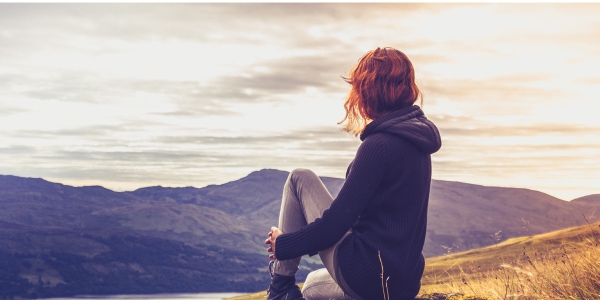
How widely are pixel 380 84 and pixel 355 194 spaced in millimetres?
1046

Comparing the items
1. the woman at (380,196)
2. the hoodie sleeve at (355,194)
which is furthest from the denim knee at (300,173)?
the hoodie sleeve at (355,194)

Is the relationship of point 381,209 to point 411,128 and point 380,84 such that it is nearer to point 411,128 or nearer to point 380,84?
point 411,128

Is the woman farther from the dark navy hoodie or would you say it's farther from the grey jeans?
the grey jeans

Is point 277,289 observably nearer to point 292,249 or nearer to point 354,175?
point 292,249

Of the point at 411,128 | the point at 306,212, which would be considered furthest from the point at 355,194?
the point at 306,212

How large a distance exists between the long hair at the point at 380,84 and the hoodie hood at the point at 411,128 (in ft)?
0.40

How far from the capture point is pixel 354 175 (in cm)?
492

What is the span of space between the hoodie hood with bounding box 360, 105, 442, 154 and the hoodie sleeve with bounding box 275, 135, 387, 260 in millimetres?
153

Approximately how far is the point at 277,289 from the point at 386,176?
79.2 inches

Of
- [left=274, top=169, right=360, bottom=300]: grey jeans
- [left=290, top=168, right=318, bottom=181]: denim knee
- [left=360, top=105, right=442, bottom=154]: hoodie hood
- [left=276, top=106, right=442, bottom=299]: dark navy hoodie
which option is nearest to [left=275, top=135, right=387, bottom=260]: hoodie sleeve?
[left=276, top=106, right=442, bottom=299]: dark navy hoodie

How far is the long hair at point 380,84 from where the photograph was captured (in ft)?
16.7

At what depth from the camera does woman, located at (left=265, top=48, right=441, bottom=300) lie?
4.95m

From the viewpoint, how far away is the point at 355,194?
16.1 ft

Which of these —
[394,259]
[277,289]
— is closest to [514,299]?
[394,259]
